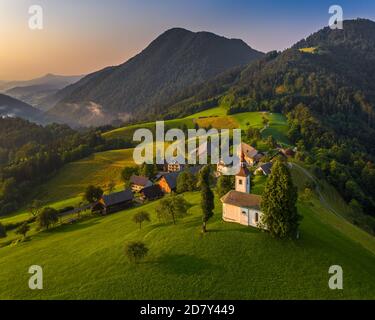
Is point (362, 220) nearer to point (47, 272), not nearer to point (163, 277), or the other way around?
point (163, 277)

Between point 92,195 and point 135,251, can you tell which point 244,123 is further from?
point 135,251

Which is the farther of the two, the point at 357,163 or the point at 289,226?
the point at 357,163

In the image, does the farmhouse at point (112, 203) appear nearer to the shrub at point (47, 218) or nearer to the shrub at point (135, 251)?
the shrub at point (47, 218)

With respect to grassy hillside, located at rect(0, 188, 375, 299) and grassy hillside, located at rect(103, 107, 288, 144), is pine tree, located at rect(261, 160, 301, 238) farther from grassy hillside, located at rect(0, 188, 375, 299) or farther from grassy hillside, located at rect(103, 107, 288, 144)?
grassy hillside, located at rect(103, 107, 288, 144)

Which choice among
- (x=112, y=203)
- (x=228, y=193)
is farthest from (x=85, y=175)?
(x=228, y=193)

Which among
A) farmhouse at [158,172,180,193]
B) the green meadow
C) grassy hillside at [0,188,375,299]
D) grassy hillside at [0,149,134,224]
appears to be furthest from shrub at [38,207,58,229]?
grassy hillside at [0,149,134,224]
